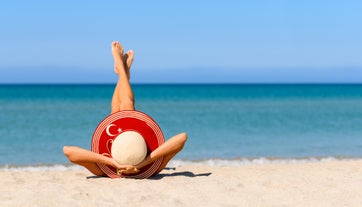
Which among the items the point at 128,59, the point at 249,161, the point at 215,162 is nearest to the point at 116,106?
the point at 128,59

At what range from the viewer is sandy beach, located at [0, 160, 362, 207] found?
21.7 ft

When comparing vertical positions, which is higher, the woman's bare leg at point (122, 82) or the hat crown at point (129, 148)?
the woman's bare leg at point (122, 82)

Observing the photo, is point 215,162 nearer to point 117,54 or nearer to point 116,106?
point 117,54

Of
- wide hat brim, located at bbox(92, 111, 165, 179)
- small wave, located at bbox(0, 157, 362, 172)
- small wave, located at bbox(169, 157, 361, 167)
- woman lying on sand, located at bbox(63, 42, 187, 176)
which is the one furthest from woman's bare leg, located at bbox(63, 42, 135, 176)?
small wave, located at bbox(169, 157, 361, 167)

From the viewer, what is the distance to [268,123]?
25422mm

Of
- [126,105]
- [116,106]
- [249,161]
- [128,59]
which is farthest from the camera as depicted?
[249,161]

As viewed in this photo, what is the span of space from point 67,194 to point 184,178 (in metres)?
1.87

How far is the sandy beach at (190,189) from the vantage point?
261 inches

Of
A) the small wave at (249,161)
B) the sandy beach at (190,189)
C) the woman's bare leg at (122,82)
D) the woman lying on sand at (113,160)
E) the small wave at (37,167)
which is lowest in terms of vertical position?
the small wave at (37,167)

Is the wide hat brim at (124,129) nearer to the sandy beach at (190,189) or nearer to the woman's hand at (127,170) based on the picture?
the woman's hand at (127,170)

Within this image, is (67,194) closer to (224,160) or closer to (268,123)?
(224,160)

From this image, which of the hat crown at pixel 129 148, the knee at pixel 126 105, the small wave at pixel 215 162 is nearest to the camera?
the hat crown at pixel 129 148

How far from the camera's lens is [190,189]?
285 inches

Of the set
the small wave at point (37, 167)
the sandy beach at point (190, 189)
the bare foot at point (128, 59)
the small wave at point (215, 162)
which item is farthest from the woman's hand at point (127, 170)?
the small wave at point (37, 167)
